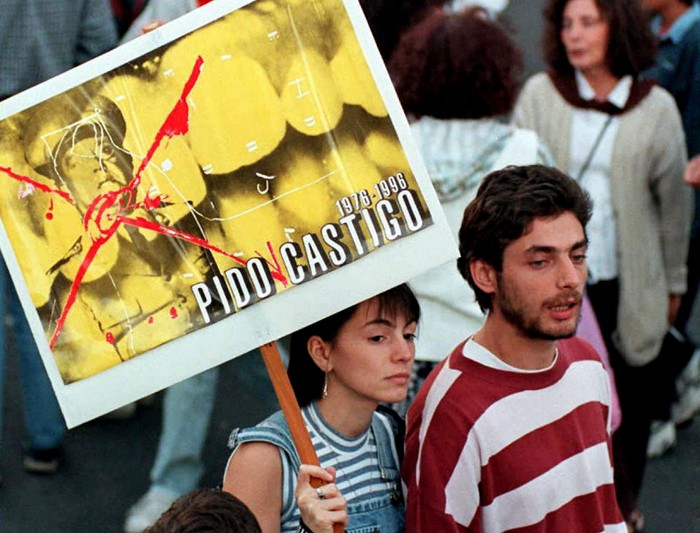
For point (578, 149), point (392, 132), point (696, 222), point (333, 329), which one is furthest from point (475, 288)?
point (696, 222)

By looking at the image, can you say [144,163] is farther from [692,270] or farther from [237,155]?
Result: [692,270]

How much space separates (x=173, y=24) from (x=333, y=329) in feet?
2.32

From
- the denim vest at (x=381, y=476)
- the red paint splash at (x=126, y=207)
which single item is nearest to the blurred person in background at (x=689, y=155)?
the denim vest at (x=381, y=476)

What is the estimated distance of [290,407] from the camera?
8.47ft

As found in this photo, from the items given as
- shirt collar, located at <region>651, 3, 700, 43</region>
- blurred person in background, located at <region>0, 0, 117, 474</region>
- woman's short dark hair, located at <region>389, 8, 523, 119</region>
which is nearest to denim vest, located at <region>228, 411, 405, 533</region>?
woman's short dark hair, located at <region>389, 8, 523, 119</region>

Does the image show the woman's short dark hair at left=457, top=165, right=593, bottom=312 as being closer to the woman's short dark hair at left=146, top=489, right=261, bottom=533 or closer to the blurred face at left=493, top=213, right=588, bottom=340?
the blurred face at left=493, top=213, right=588, bottom=340

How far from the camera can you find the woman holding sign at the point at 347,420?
2713 millimetres

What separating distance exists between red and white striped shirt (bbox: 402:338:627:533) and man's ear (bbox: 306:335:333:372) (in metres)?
0.21

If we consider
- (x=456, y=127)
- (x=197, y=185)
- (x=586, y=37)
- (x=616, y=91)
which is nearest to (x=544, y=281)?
(x=197, y=185)

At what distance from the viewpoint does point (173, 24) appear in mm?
2490

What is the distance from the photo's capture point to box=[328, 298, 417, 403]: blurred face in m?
2.81

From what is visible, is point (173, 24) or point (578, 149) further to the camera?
point (578, 149)

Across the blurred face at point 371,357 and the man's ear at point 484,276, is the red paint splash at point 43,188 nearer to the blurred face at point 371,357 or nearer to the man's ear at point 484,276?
the blurred face at point 371,357

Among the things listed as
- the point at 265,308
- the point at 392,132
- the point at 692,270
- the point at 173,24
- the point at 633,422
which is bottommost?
the point at 633,422
